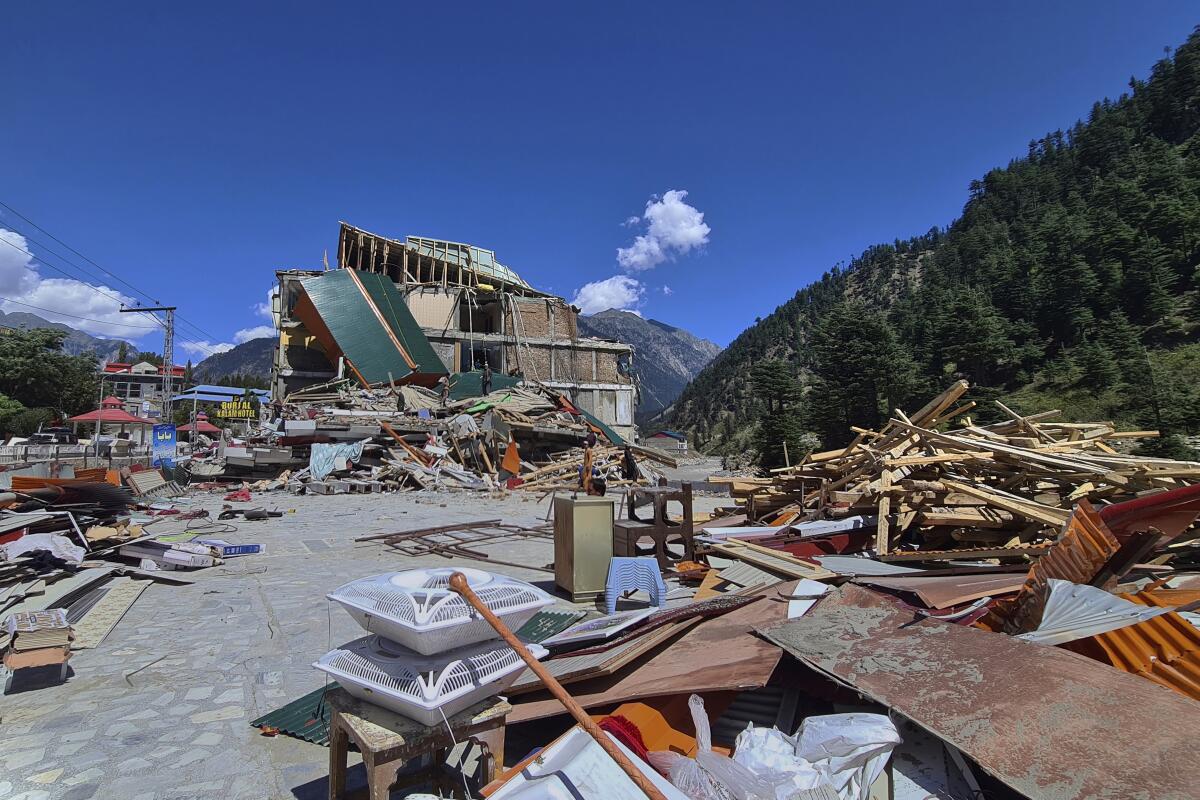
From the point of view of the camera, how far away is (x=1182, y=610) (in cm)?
336

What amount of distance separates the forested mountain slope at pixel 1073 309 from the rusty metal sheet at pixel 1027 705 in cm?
2615

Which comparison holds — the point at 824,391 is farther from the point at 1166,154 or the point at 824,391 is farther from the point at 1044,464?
the point at 1166,154

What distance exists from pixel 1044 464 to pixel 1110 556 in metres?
2.42

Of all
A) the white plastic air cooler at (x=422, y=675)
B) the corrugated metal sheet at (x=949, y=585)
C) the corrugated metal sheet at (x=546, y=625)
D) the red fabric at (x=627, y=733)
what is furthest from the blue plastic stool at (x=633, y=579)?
the white plastic air cooler at (x=422, y=675)

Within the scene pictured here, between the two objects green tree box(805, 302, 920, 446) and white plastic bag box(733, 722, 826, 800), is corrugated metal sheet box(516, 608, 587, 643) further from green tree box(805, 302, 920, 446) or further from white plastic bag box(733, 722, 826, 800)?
green tree box(805, 302, 920, 446)

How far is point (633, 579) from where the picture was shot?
557cm

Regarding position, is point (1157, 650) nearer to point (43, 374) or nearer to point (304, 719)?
point (304, 719)

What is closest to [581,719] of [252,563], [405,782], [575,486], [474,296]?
[405,782]

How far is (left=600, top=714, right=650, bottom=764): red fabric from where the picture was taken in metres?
2.56

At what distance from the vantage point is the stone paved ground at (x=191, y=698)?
2.91m

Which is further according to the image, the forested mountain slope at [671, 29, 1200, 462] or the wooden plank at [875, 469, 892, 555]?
the forested mountain slope at [671, 29, 1200, 462]

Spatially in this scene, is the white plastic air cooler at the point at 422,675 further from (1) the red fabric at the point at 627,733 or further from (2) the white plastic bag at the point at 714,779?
(2) the white plastic bag at the point at 714,779

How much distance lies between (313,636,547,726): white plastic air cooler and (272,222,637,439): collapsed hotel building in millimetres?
22918

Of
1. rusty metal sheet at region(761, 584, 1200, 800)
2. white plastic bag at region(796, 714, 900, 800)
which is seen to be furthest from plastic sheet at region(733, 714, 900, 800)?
rusty metal sheet at region(761, 584, 1200, 800)
